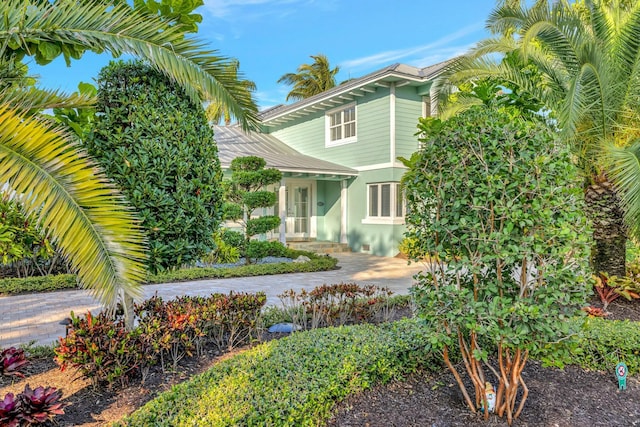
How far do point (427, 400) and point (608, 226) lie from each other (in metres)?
5.35

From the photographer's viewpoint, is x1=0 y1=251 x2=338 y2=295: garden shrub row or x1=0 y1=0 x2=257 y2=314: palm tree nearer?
x1=0 y1=0 x2=257 y2=314: palm tree

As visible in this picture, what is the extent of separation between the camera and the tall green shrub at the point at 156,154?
4.00 m

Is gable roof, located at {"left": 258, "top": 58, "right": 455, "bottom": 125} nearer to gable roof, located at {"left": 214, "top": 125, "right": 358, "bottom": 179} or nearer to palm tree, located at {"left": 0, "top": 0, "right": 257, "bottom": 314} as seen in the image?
gable roof, located at {"left": 214, "top": 125, "right": 358, "bottom": 179}

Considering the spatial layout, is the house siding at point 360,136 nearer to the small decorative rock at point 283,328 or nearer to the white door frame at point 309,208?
the white door frame at point 309,208

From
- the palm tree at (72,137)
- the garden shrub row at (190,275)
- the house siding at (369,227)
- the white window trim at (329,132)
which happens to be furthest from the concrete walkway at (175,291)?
the white window trim at (329,132)

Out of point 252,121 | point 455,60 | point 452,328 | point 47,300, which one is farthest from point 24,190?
point 455,60

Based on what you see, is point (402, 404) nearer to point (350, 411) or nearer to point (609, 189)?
point (350, 411)

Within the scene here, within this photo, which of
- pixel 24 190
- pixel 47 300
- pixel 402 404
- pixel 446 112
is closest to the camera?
pixel 24 190

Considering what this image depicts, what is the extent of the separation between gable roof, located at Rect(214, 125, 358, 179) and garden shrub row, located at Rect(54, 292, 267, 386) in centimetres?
882

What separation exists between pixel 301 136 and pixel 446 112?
10.4 meters

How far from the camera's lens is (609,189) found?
22.1 feet

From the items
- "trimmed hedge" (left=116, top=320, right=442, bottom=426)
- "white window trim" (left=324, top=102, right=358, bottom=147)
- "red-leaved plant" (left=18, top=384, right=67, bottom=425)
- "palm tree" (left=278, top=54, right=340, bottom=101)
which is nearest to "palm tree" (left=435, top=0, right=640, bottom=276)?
"trimmed hedge" (left=116, top=320, right=442, bottom=426)

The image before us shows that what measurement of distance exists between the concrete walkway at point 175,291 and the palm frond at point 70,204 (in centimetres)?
264

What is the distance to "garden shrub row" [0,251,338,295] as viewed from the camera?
8297 mm
